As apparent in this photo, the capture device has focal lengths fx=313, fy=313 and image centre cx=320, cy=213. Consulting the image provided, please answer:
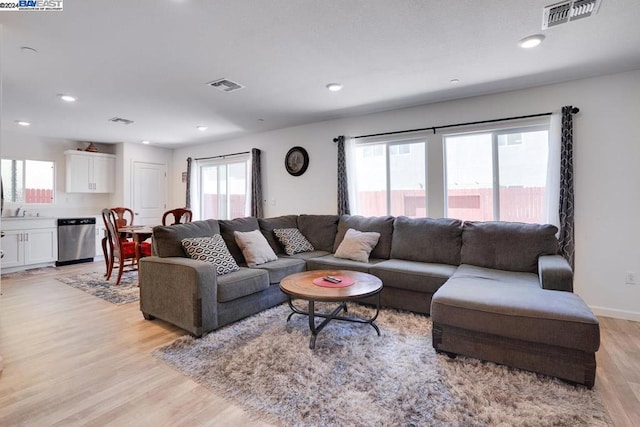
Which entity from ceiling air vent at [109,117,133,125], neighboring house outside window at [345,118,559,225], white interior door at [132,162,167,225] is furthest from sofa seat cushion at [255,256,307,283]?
white interior door at [132,162,167,225]

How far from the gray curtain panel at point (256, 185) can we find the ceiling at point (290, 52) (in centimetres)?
143

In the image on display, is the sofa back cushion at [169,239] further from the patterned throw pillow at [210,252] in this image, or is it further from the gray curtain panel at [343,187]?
the gray curtain panel at [343,187]

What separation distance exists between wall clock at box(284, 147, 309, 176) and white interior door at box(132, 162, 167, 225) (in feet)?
11.4

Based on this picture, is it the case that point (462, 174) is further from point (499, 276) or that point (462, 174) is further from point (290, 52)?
point (290, 52)

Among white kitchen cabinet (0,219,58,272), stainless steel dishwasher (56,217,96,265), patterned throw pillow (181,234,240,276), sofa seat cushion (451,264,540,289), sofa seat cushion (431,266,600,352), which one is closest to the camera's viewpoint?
sofa seat cushion (431,266,600,352)

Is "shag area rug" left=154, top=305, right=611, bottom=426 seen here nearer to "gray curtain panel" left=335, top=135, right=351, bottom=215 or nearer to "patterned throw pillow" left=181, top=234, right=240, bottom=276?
"patterned throw pillow" left=181, top=234, right=240, bottom=276

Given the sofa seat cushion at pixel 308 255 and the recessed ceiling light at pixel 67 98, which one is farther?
the sofa seat cushion at pixel 308 255

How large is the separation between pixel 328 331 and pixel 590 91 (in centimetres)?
355

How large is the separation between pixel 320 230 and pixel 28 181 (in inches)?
219

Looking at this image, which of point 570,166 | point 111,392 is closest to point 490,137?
point 570,166

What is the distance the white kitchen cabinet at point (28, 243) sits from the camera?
199 inches

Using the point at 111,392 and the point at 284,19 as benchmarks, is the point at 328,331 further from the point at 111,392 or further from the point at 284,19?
the point at 284,19

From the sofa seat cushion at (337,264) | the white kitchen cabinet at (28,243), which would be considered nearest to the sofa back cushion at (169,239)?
the sofa seat cushion at (337,264)

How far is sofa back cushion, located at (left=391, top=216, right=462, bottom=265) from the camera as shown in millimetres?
3461
